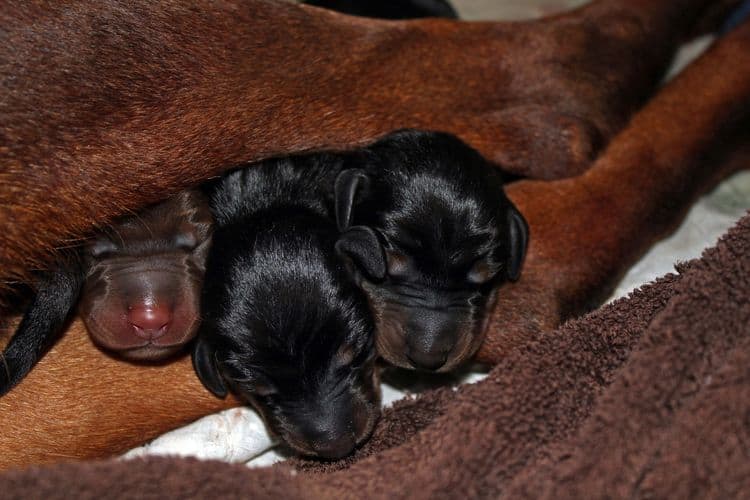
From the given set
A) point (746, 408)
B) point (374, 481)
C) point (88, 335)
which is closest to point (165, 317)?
point (88, 335)

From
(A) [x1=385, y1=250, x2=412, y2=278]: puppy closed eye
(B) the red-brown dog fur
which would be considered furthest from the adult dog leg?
(A) [x1=385, y1=250, x2=412, y2=278]: puppy closed eye

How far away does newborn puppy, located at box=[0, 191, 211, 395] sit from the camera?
72.9 inches

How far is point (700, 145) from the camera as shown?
229 cm

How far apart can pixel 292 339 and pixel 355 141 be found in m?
0.49

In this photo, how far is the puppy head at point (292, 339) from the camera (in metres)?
1.87

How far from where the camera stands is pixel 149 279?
1.95 metres

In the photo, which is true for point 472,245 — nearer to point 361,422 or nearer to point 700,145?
point 361,422

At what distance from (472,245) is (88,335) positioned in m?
0.85

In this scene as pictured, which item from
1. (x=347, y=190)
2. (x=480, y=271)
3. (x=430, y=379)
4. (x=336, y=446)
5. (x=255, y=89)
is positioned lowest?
(x=430, y=379)

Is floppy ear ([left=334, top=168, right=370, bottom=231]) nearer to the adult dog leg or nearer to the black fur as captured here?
the adult dog leg

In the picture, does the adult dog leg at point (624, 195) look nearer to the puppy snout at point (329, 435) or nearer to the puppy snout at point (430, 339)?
the puppy snout at point (430, 339)

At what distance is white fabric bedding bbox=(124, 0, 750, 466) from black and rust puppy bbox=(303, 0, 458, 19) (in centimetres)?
77

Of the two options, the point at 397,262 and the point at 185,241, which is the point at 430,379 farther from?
the point at 185,241

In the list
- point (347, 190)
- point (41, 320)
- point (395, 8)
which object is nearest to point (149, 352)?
point (41, 320)
